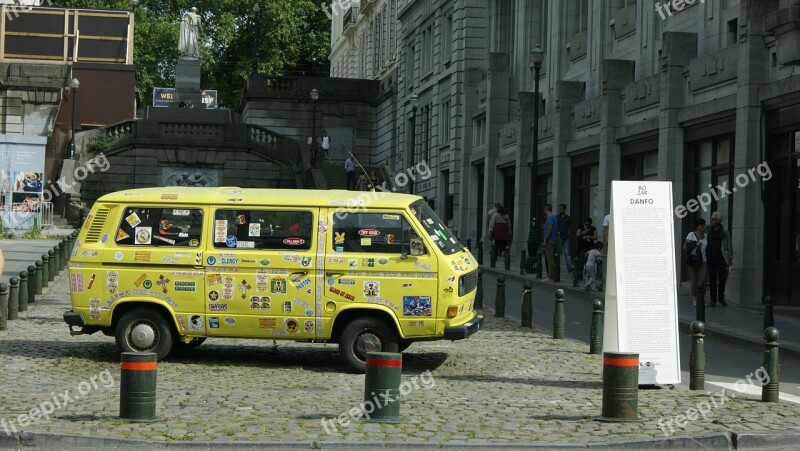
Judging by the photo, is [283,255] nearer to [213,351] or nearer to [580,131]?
[213,351]

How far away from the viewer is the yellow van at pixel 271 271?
46.2ft

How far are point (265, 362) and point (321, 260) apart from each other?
5.75ft

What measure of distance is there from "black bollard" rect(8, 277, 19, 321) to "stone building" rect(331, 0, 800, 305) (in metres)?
13.5

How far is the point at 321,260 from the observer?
14211mm

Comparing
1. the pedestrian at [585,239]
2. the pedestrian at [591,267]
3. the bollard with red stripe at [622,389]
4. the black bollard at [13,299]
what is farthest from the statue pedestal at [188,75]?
the bollard with red stripe at [622,389]

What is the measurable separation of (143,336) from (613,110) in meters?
20.2

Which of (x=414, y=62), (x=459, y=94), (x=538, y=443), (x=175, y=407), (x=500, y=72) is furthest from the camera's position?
(x=414, y=62)

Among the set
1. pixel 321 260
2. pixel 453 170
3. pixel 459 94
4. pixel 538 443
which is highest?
pixel 459 94

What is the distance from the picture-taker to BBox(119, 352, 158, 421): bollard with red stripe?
1045 centimetres

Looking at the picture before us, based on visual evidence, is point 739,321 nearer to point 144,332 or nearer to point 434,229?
point 434,229

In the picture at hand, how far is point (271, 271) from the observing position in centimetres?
1423

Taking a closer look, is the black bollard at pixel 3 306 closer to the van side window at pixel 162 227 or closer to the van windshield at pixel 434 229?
the van side window at pixel 162 227

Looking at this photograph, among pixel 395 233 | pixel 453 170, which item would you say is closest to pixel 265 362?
pixel 395 233

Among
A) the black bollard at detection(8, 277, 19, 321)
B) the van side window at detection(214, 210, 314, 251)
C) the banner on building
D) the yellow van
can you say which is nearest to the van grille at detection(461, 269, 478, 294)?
the yellow van
